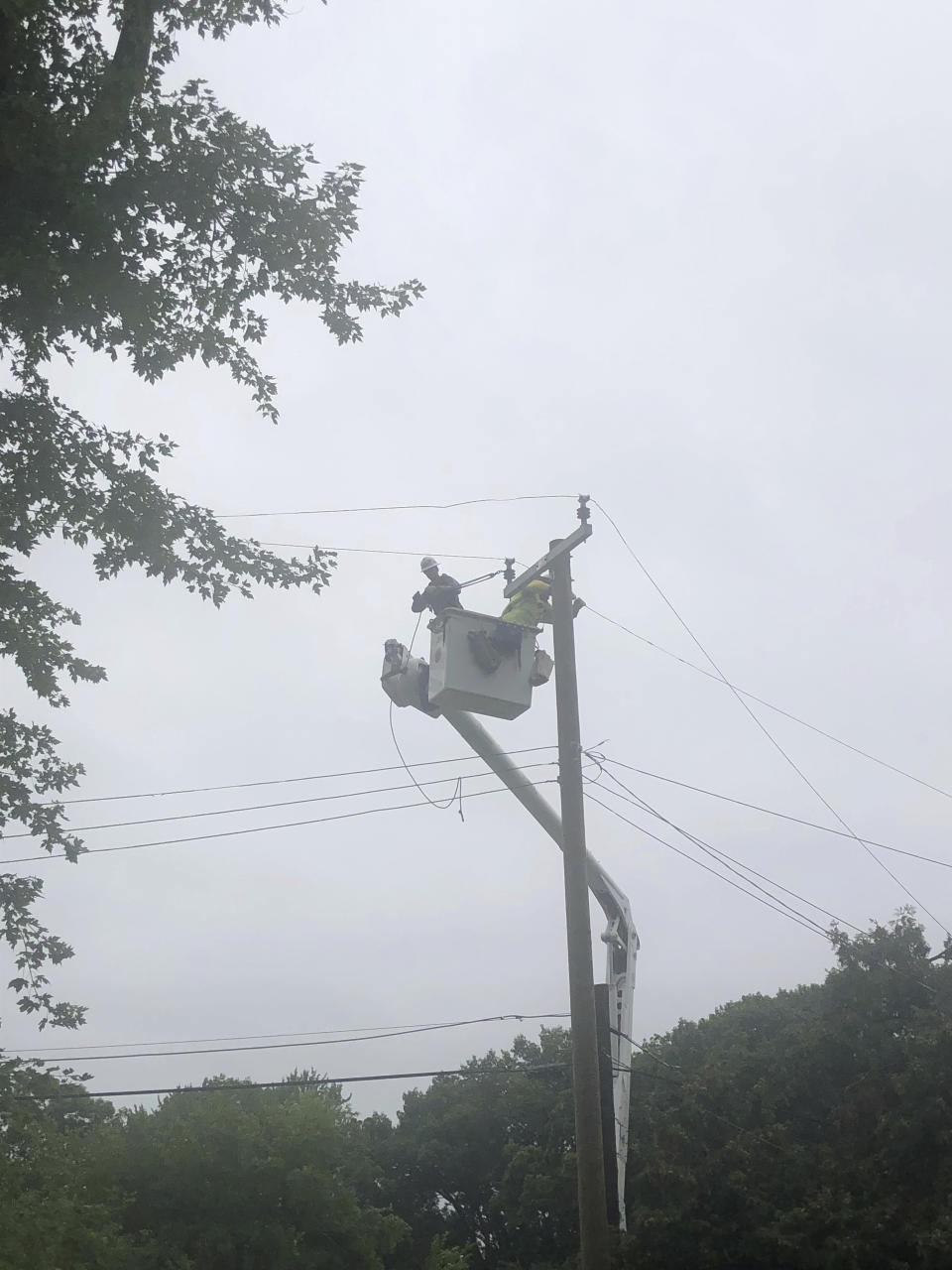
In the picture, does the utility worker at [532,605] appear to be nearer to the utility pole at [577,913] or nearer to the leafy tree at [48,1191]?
the utility pole at [577,913]

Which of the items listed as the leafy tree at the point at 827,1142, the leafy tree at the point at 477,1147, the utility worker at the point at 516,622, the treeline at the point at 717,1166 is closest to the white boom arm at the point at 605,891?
the utility worker at the point at 516,622

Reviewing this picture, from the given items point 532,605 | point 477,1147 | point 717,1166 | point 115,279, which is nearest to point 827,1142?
point 717,1166

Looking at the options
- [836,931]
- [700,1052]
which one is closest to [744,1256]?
[836,931]

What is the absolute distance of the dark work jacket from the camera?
1135cm

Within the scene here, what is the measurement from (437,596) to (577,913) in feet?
10.7

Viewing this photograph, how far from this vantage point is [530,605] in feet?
38.4

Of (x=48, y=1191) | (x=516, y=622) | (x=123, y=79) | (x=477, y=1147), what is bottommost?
(x=477, y=1147)

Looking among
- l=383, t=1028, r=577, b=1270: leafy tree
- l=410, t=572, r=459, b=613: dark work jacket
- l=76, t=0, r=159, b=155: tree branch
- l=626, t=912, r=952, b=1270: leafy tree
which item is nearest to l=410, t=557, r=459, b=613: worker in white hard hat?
l=410, t=572, r=459, b=613: dark work jacket

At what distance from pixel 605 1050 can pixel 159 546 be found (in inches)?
254

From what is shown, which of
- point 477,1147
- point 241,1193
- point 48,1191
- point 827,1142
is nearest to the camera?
point 48,1191

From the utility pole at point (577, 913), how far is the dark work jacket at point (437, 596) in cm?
60

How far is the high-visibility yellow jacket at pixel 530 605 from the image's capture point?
1167cm

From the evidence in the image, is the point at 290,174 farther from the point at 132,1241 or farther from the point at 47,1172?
the point at 132,1241

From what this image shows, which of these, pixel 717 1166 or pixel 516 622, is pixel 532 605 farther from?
pixel 717 1166
